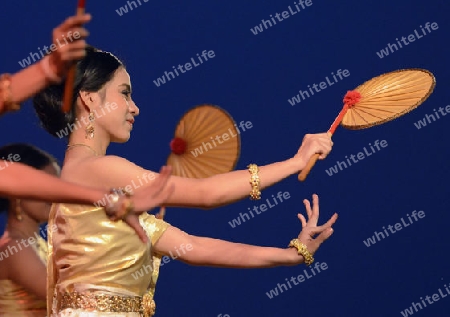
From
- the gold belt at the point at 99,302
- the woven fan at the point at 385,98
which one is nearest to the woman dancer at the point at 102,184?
the gold belt at the point at 99,302

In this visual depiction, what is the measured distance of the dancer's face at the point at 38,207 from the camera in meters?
2.58

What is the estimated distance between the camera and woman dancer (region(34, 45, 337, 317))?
1.98 meters

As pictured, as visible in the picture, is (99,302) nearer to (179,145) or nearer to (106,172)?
(106,172)

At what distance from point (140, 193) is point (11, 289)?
1196 mm

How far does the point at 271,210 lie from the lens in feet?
11.3

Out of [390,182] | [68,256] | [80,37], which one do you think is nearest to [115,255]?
[68,256]

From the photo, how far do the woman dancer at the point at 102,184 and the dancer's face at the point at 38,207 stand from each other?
42 centimetres

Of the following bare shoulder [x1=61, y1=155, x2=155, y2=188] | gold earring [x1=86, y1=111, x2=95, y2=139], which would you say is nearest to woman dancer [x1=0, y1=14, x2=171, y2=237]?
bare shoulder [x1=61, y1=155, x2=155, y2=188]

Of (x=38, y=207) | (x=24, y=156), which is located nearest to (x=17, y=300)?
(x=38, y=207)

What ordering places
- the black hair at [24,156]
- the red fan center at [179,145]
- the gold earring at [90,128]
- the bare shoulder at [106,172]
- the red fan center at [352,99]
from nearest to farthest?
the bare shoulder at [106,172] < the gold earring at [90,128] < the red fan center at [352,99] < the red fan center at [179,145] < the black hair at [24,156]

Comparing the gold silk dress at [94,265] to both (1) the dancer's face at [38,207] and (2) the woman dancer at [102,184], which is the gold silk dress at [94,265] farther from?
(1) the dancer's face at [38,207]

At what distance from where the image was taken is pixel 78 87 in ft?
6.91

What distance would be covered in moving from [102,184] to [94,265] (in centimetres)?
19

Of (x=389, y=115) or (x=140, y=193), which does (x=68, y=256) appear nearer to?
(x=140, y=193)
